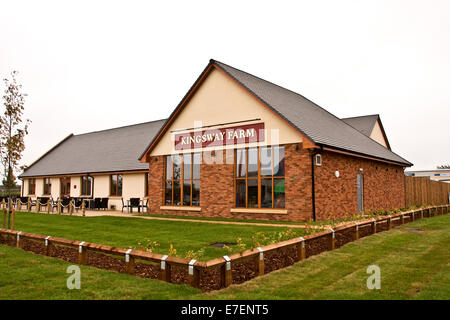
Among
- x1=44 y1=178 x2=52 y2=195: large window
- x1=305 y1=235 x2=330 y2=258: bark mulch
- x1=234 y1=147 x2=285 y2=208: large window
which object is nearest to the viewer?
x1=305 y1=235 x2=330 y2=258: bark mulch

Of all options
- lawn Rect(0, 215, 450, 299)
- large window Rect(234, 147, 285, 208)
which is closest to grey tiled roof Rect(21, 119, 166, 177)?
large window Rect(234, 147, 285, 208)

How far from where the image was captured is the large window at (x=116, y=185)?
26.8 metres

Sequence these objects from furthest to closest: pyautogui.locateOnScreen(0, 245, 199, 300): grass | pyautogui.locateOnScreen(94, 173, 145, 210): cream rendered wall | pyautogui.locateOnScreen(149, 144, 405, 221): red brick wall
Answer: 1. pyautogui.locateOnScreen(94, 173, 145, 210): cream rendered wall
2. pyautogui.locateOnScreen(149, 144, 405, 221): red brick wall
3. pyautogui.locateOnScreen(0, 245, 199, 300): grass

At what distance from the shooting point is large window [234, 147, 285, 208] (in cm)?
1647

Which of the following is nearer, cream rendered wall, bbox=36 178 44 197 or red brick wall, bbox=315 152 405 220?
red brick wall, bbox=315 152 405 220

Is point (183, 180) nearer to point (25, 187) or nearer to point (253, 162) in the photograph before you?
point (253, 162)

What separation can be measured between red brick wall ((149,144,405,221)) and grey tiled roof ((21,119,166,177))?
22.4 ft

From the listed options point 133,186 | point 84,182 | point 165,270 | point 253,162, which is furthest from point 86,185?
point 165,270

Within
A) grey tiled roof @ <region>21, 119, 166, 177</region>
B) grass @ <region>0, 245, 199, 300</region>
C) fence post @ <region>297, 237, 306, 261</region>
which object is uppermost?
grey tiled roof @ <region>21, 119, 166, 177</region>

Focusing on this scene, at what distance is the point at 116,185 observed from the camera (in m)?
27.1

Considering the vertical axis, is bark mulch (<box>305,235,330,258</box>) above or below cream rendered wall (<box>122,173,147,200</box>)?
below

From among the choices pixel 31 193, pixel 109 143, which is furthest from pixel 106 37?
pixel 31 193

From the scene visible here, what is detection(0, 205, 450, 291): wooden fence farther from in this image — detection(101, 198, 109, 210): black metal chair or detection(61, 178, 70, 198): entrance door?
detection(61, 178, 70, 198): entrance door

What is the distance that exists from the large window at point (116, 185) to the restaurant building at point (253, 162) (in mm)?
3021
